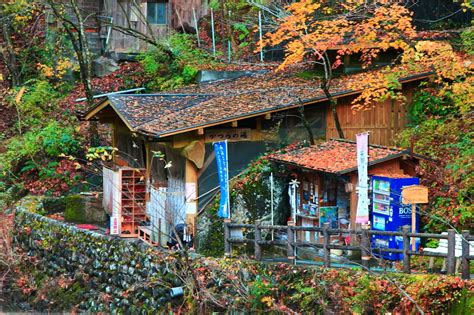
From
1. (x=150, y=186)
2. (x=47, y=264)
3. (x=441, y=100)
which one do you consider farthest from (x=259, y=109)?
(x=47, y=264)

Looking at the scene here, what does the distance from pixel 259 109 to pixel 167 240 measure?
14.9 ft

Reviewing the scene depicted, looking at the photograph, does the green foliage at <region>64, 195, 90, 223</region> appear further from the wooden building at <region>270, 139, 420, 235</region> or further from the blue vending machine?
the blue vending machine

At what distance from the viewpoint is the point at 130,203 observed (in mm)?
26062

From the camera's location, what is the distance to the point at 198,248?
23.6m

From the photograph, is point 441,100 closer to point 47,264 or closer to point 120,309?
point 120,309

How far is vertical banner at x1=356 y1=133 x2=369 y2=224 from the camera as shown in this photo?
20.7 m

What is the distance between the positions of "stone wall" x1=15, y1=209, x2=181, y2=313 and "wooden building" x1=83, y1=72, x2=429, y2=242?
2.18 metres

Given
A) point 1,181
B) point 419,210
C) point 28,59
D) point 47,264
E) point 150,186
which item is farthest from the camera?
point 28,59

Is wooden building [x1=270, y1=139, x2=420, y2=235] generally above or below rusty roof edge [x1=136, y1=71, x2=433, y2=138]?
below

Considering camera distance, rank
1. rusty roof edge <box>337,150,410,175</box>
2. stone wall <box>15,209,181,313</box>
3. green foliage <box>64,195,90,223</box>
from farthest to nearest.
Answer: green foliage <box>64,195,90,223</box>, stone wall <box>15,209,181,313</box>, rusty roof edge <box>337,150,410,175</box>

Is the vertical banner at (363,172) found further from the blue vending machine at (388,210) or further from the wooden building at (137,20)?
the wooden building at (137,20)

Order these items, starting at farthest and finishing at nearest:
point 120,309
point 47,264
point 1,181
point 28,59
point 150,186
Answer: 1. point 28,59
2. point 1,181
3. point 47,264
4. point 150,186
5. point 120,309

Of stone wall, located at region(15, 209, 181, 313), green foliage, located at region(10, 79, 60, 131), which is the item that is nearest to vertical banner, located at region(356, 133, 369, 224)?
stone wall, located at region(15, 209, 181, 313)

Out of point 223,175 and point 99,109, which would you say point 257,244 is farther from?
point 99,109
